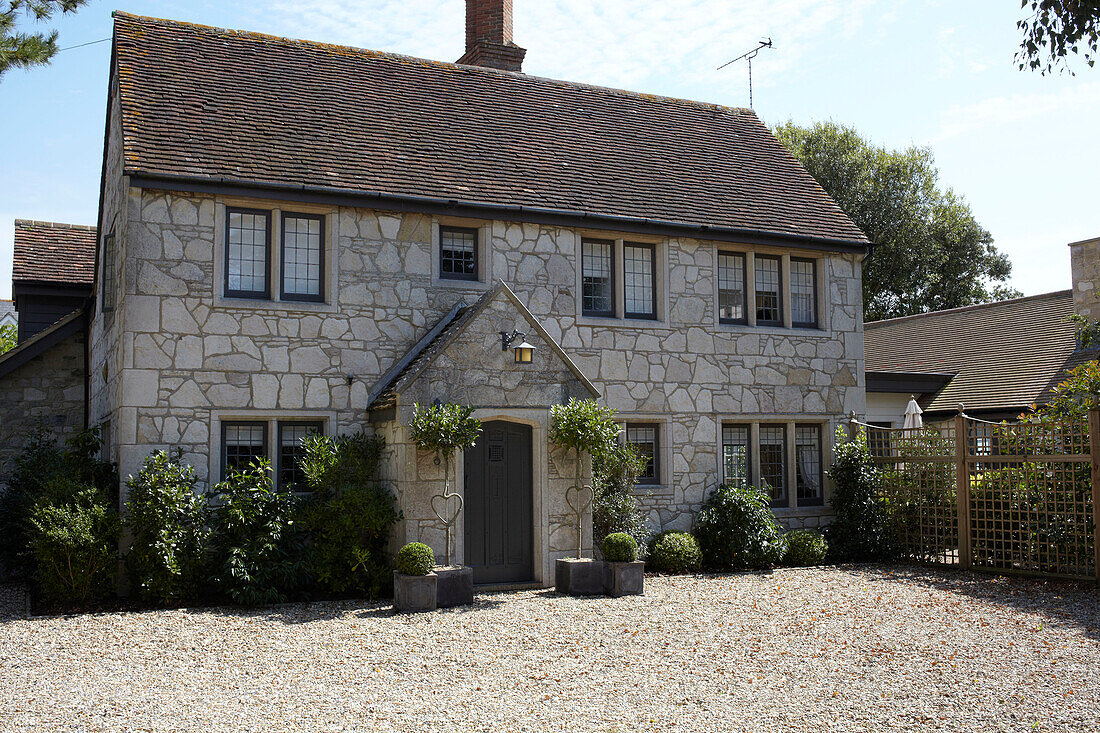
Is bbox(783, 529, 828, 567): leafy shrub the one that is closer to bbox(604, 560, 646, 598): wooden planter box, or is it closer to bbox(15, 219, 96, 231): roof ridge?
bbox(604, 560, 646, 598): wooden planter box

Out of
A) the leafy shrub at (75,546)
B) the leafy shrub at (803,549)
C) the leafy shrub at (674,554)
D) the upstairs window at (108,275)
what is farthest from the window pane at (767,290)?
the leafy shrub at (75,546)

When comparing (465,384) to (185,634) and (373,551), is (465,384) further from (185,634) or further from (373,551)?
(185,634)

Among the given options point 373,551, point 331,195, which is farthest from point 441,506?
point 331,195

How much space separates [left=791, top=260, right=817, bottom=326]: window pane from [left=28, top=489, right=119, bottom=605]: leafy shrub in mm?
10657

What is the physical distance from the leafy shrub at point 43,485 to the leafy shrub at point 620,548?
5807 mm

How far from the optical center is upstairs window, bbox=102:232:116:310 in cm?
1352

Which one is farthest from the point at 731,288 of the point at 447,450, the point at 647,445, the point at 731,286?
the point at 447,450

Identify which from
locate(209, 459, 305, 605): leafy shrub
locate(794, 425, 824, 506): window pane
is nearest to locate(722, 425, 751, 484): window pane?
locate(794, 425, 824, 506): window pane

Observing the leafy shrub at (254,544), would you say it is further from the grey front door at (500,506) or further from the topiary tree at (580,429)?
the topiary tree at (580,429)

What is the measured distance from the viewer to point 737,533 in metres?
14.0

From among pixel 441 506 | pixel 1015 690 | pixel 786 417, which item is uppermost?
pixel 786 417

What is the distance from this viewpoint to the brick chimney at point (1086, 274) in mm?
19266

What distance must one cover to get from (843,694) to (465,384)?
609 cm

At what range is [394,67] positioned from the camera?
52.7ft
